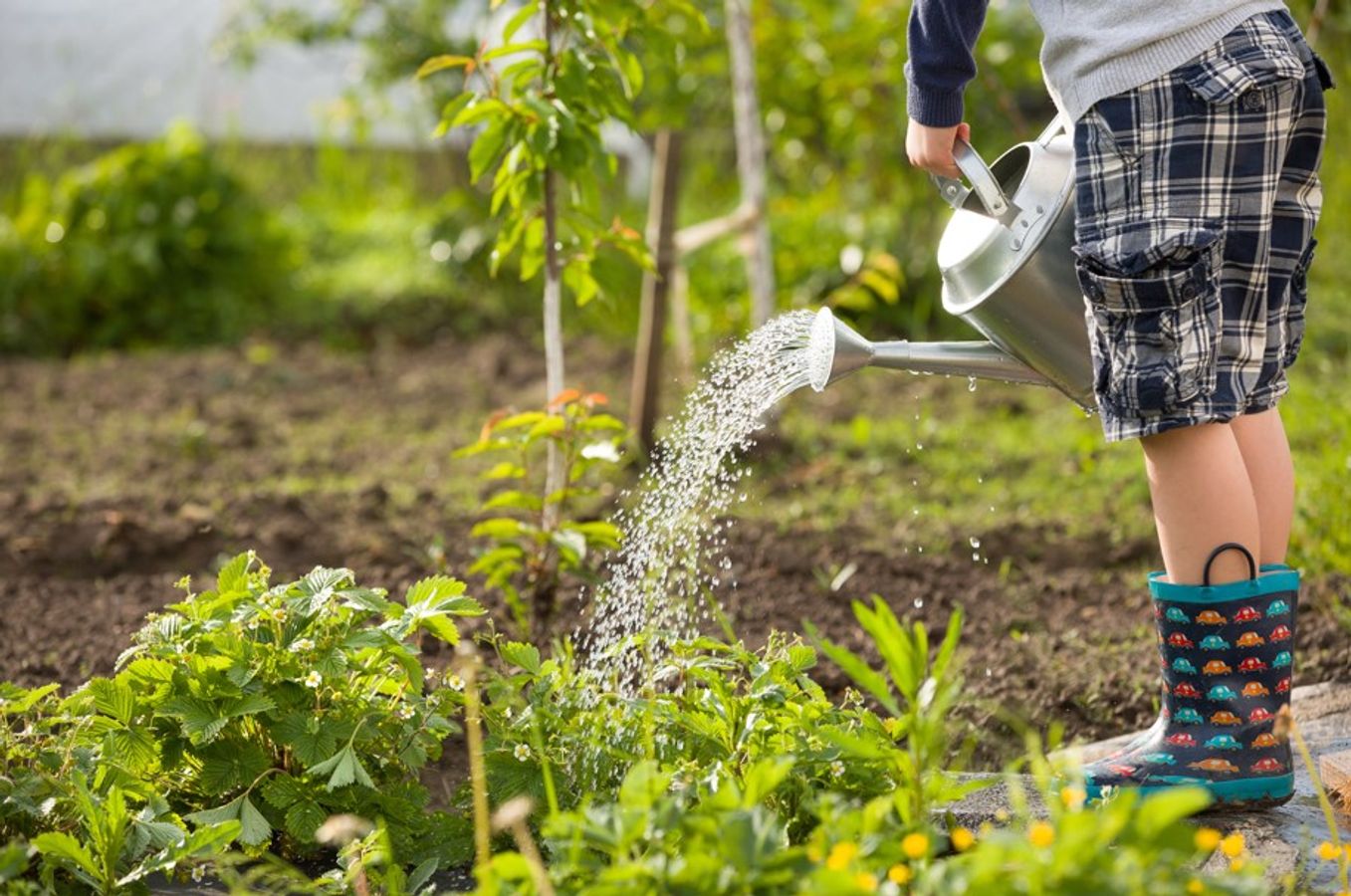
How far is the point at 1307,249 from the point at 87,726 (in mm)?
1484

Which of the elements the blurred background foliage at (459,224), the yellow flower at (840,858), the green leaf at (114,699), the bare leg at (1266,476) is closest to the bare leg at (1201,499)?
the bare leg at (1266,476)

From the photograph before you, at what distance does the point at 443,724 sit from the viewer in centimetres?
163

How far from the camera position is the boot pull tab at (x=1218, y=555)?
172 centimetres

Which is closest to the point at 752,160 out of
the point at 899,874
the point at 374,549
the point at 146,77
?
the point at 374,549

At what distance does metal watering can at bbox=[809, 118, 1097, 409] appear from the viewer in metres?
1.74

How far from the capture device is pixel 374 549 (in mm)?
2928

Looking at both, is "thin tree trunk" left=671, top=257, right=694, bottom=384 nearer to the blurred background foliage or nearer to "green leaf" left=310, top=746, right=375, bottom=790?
the blurred background foliage

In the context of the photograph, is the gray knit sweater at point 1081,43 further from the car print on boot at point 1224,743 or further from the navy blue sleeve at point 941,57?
the car print on boot at point 1224,743

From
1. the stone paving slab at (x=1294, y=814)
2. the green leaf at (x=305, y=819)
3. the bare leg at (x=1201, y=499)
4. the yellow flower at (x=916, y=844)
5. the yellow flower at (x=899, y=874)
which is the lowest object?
the stone paving slab at (x=1294, y=814)

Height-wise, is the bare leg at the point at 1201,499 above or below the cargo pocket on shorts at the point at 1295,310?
below

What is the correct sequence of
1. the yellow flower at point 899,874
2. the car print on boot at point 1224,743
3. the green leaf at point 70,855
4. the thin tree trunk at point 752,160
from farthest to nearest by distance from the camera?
the thin tree trunk at point 752,160 → the car print on boot at point 1224,743 → the green leaf at point 70,855 → the yellow flower at point 899,874

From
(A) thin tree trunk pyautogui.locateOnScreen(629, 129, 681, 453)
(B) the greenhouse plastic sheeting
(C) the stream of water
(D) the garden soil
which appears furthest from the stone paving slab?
(B) the greenhouse plastic sheeting

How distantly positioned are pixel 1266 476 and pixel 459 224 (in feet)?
15.0

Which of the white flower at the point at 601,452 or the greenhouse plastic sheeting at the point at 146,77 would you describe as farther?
the greenhouse plastic sheeting at the point at 146,77
